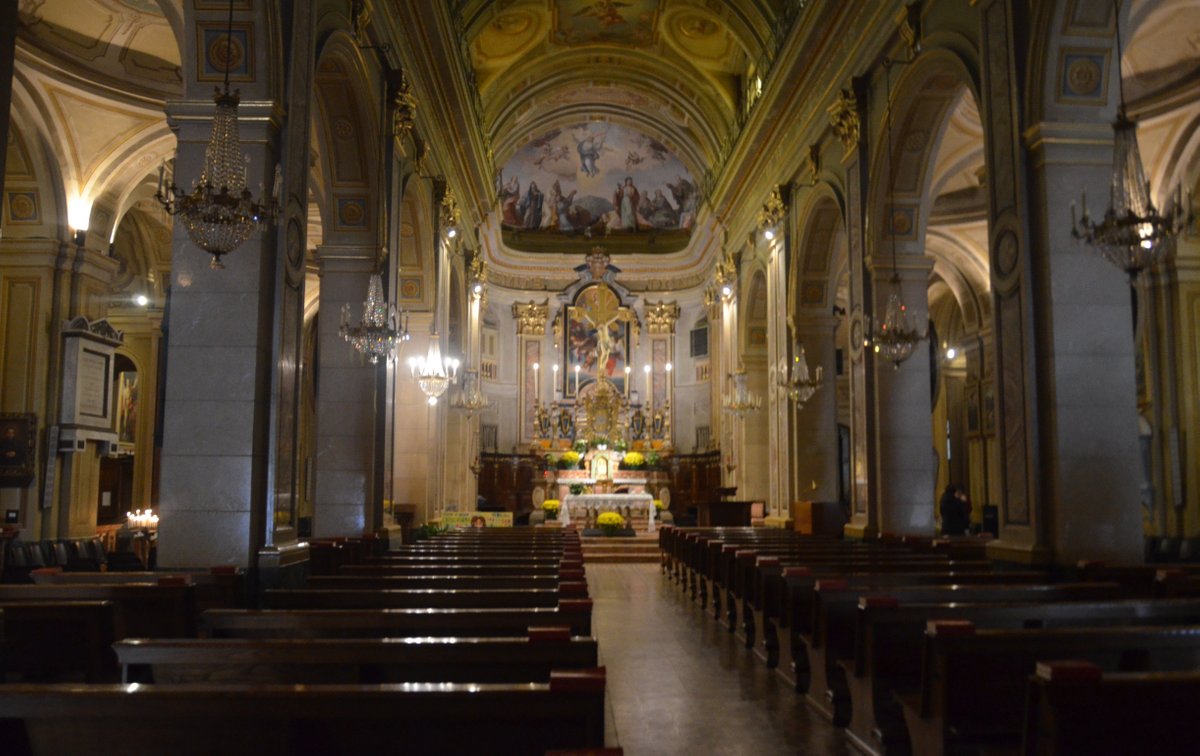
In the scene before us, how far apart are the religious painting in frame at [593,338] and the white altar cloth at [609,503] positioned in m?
6.54

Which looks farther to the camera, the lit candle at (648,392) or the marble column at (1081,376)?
the lit candle at (648,392)

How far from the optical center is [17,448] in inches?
479

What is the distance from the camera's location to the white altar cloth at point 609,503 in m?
21.8

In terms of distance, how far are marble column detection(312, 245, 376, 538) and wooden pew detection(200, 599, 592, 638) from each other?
22.3ft

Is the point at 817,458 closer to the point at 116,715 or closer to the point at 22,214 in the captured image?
the point at 22,214

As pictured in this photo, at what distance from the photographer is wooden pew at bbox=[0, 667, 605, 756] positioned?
2324 mm

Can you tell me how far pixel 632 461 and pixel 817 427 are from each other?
10975 millimetres

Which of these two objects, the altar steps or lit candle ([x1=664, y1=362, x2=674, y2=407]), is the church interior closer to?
the altar steps

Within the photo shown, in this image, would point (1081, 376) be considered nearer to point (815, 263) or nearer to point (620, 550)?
point (815, 263)

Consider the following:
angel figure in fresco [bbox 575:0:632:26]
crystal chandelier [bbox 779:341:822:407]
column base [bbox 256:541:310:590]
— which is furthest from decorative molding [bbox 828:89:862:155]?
column base [bbox 256:541:310:590]

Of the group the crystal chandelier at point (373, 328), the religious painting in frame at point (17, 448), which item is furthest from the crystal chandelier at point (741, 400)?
the religious painting in frame at point (17, 448)

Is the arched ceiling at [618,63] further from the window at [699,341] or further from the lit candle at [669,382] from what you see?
the lit candle at [669,382]

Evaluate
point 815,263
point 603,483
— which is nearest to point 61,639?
point 815,263

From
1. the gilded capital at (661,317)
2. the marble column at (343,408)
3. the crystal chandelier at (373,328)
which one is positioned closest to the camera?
the crystal chandelier at (373,328)
